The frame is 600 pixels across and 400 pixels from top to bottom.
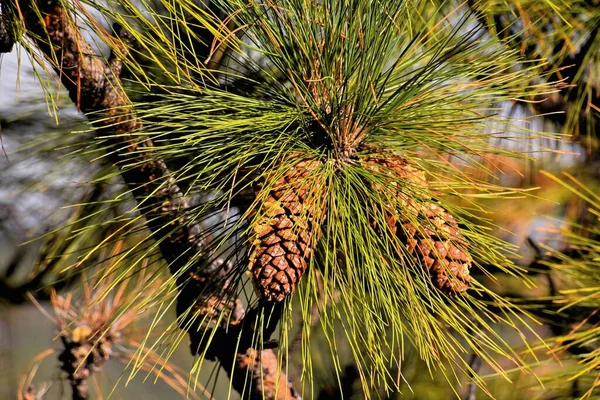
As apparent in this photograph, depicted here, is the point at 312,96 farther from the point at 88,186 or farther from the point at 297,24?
the point at 88,186

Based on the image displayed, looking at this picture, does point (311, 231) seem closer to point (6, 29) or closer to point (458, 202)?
point (6, 29)

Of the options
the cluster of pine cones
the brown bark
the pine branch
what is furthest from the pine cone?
the pine branch

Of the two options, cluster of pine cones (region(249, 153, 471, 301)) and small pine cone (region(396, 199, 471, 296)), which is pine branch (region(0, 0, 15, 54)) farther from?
small pine cone (region(396, 199, 471, 296))

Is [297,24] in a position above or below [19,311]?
above

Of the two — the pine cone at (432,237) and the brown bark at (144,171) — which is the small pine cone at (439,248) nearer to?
the pine cone at (432,237)

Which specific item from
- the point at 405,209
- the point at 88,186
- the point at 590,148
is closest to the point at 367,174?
the point at 405,209

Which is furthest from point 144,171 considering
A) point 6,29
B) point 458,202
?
point 458,202

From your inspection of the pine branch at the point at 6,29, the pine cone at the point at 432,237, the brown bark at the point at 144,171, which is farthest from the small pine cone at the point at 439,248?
the pine branch at the point at 6,29
